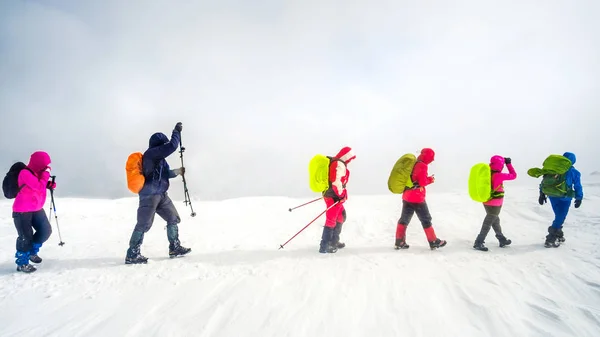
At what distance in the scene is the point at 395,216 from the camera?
1115 cm

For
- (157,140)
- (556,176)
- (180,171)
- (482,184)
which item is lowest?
(482,184)

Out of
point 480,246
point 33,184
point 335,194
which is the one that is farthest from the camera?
point 480,246

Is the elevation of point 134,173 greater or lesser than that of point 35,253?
greater

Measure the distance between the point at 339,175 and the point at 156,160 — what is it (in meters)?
4.04

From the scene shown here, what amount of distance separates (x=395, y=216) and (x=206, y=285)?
8.26 metres

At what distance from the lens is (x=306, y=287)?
15.5ft

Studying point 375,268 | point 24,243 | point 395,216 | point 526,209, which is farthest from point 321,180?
point 526,209

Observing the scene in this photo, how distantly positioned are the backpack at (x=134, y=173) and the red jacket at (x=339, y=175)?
4.08 meters

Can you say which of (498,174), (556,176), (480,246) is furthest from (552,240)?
(498,174)

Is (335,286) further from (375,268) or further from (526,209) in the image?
(526,209)

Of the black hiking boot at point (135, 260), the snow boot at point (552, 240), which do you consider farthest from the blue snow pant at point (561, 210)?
the black hiking boot at point (135, 260)

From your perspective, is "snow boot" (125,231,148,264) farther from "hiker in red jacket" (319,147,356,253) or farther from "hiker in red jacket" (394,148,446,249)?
"hiker in red jacket" (394,148,446,249)

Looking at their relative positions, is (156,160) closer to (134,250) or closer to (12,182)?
(134,250)

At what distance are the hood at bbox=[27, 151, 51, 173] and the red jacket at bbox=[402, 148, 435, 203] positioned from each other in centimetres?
822
